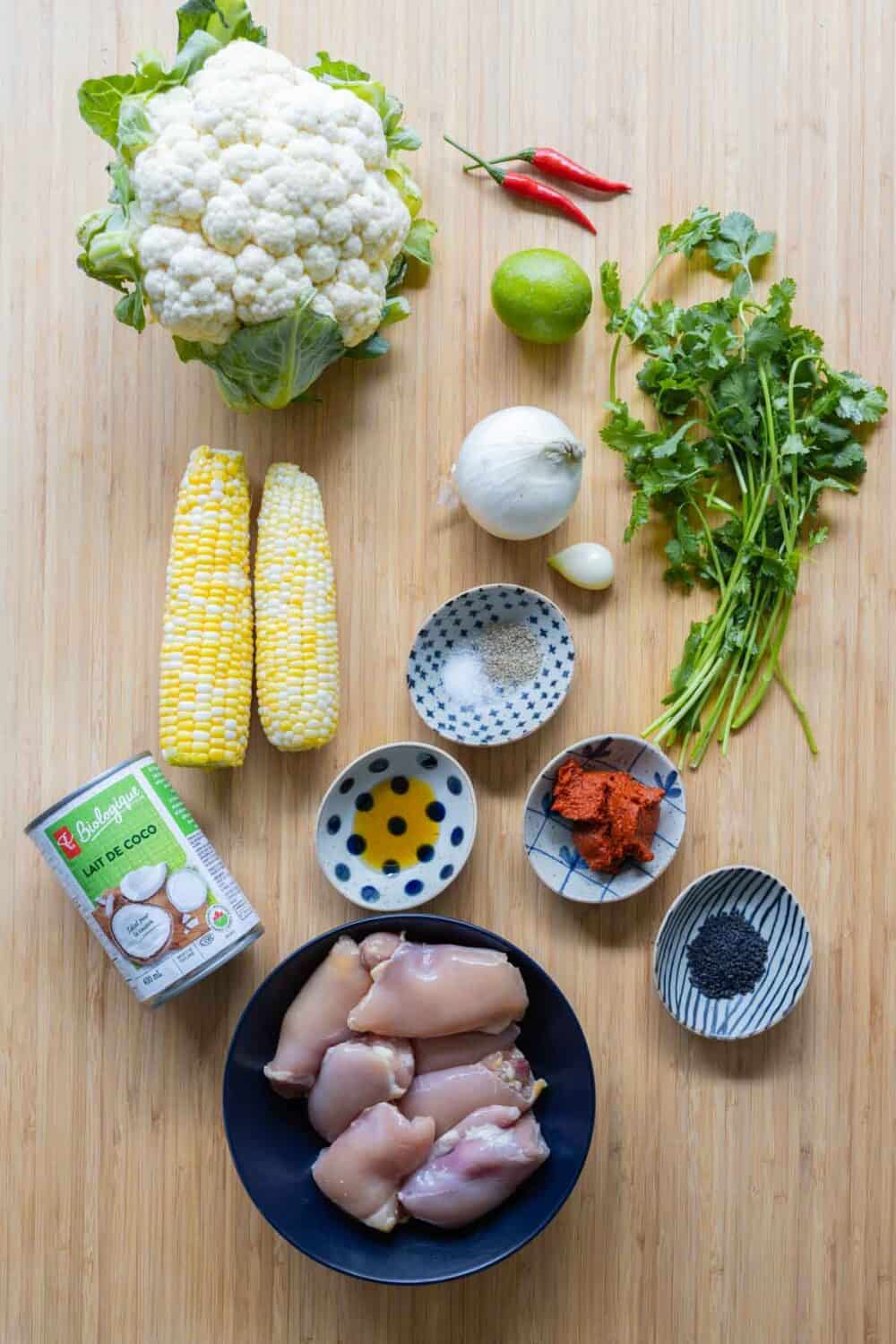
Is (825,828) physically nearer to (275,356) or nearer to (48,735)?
(275,356)

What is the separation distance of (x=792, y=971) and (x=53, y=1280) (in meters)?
1.36

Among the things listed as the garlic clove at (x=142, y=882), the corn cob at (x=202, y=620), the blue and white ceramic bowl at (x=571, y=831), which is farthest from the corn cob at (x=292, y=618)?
the blue and white ceramic bowl at (x=571, y=831)

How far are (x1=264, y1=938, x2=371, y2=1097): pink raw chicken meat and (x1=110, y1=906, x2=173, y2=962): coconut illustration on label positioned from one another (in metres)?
0.24

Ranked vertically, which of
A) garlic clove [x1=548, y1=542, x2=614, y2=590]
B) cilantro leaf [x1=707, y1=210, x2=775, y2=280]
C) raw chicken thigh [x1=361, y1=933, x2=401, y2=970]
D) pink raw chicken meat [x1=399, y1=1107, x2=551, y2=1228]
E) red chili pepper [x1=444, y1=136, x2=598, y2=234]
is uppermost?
red chili pepper [x1=444, y1=136, x2=598, y2=234]

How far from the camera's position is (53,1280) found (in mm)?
1758

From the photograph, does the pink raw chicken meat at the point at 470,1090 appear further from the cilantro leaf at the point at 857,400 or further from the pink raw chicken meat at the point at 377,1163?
the cilantro leaf at the point at 857,400

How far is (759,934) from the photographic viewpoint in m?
1.77

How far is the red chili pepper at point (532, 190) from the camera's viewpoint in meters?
1.78

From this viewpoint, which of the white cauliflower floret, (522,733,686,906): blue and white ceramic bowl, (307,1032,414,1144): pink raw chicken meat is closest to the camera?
the white cauliflower floret

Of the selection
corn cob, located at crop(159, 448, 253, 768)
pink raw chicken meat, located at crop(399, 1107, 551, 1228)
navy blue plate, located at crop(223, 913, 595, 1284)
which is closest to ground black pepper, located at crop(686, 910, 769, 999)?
navy blue plate, located at crop(223, 913, 595, 1284)

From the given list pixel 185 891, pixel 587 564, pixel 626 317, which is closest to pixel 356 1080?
pixel 185 891

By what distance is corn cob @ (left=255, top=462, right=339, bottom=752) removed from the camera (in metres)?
1.67

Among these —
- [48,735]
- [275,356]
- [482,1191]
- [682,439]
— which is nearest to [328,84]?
[275,356]

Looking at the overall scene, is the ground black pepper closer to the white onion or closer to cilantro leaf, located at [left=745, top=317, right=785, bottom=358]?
the white onion
